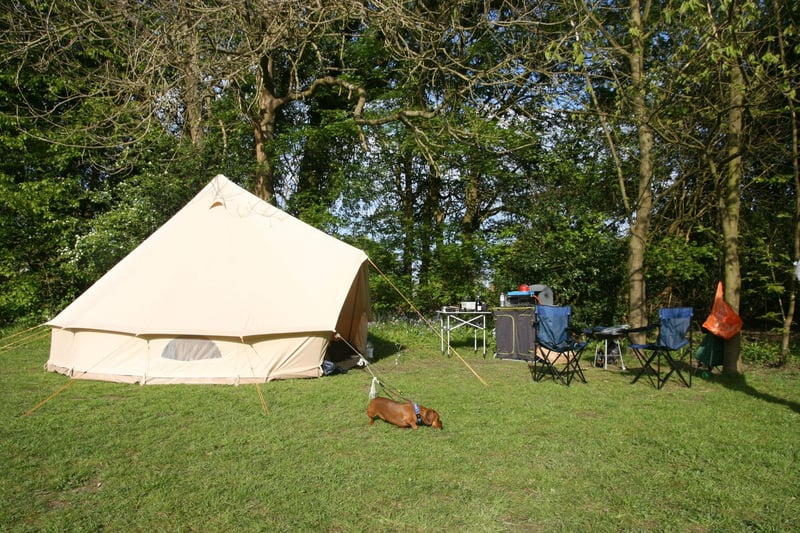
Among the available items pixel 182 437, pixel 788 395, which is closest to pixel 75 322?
pixel 182 437

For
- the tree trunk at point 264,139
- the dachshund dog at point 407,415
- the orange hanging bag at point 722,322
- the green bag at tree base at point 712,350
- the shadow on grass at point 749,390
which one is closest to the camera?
the dachshund dog at point 407,415

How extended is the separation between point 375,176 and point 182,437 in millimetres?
9047

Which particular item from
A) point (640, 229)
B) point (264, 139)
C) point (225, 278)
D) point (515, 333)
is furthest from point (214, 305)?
point (264, 139)

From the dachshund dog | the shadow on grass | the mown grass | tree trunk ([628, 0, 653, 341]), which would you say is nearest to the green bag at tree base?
the shadow on grass

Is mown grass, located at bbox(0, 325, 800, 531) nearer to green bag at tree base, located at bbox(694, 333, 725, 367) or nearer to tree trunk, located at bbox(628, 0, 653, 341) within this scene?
green bag at tree base, located at bbox(694, 333, 725, 367)

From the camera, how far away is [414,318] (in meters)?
11.6

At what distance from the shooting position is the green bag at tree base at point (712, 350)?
6.02 m

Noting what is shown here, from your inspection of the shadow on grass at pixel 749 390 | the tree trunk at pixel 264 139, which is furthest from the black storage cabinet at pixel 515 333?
the tree trunk at pixel 264 139

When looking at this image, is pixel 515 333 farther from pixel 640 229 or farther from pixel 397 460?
pixel 397 460

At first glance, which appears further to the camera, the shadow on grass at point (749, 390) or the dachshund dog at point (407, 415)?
the shadow on grass at point (749, 390)

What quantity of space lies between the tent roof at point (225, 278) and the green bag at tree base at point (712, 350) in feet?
12.8

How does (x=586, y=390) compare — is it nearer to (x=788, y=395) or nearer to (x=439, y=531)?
(x=788, y=395)

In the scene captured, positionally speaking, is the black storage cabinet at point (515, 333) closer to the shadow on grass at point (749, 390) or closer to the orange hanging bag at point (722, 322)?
the orange hanging bag at point (722, 322)

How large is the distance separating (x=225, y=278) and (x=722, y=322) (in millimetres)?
5236
